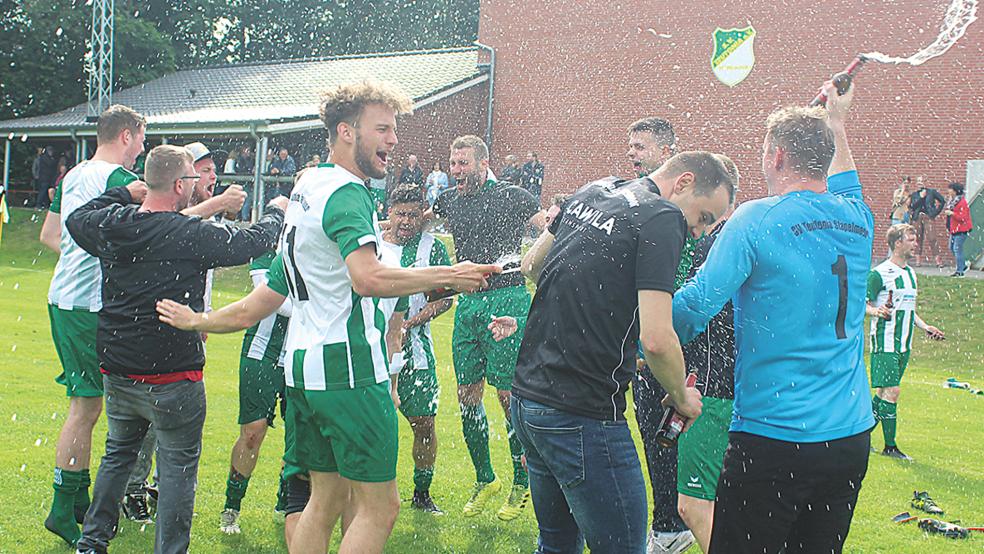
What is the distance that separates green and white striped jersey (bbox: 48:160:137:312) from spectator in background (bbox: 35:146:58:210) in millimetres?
29760

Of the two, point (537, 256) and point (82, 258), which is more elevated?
point (537, 256)

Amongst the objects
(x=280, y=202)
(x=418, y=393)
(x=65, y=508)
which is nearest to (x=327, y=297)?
(x=280, y=202)

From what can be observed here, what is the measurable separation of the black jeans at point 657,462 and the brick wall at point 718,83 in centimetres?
2225

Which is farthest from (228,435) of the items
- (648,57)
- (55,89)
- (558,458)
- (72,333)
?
(55,89)

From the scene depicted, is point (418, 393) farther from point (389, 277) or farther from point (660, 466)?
point (389, 277)

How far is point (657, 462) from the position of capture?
211 inches

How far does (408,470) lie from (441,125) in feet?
85.5

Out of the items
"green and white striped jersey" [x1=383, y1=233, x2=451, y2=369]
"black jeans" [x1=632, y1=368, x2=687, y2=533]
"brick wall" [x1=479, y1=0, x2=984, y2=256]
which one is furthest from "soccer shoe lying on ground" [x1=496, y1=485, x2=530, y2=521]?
"brick wall" [x1=479, y1=0, x2=984, y2=256]

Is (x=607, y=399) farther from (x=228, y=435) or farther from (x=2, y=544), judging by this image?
(x=228, y=435)

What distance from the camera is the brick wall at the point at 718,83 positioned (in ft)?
84.1

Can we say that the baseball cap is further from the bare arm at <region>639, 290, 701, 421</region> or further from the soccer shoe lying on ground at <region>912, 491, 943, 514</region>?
the soccer shoe lying on ground at <region>912, 491, 943, 514</region>

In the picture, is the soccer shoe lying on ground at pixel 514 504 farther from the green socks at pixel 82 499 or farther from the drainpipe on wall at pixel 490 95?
the drainpipe on wall at pixel 490 95

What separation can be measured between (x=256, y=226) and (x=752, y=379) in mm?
2499

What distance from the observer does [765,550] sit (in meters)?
3.64
